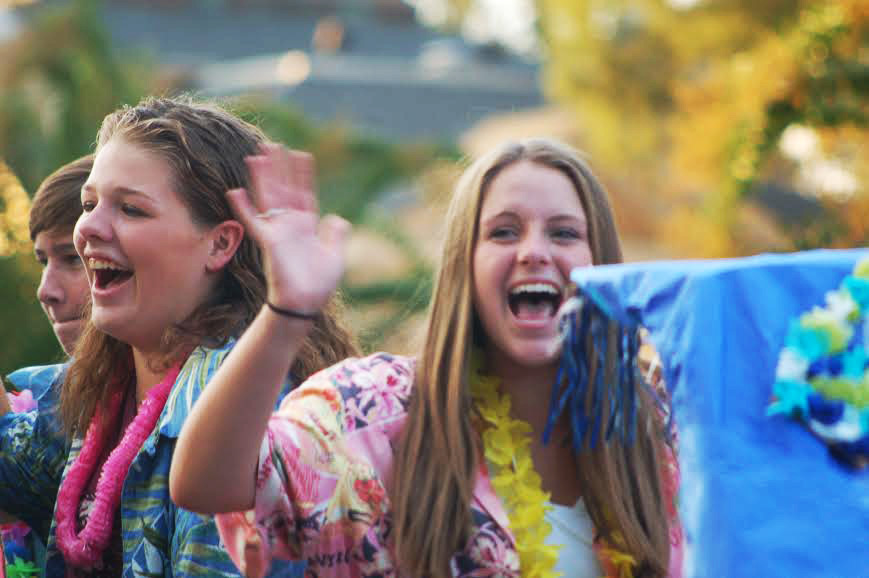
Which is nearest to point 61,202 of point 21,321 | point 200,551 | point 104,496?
point 104,496

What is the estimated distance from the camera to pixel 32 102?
1109cm

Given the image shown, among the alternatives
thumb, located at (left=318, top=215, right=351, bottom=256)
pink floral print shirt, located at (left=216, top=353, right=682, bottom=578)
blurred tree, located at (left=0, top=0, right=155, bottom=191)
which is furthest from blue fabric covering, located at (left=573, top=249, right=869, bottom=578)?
blurred tree, located at (left=0, top=0, right=155, bottom=191)

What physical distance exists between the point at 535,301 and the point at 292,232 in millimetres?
634

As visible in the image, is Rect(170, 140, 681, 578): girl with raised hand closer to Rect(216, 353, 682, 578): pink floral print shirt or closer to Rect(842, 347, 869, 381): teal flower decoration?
Rect(216, 353, 682, 578): pink floral print shirt

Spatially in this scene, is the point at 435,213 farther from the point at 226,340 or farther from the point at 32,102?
the point at 32,102

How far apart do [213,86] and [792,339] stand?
2273 centimetres

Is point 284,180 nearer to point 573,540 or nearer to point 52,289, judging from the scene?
point 573,540

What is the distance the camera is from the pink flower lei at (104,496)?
283 cm

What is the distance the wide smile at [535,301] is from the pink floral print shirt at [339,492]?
0.26 metres

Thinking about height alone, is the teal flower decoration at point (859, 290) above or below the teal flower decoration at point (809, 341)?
above

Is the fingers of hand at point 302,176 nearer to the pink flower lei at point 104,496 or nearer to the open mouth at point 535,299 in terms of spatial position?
the open mouth at point 535,299

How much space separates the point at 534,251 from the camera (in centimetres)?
267

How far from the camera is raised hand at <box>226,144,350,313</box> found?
7.16 feet

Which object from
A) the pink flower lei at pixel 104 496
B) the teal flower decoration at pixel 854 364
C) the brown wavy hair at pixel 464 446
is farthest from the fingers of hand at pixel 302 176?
the teal flower decoration at pixel 854 364
